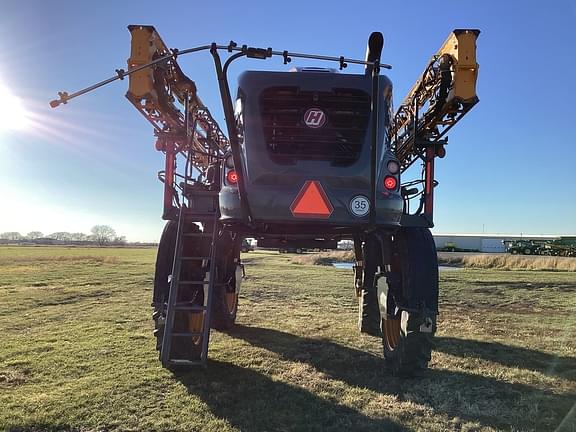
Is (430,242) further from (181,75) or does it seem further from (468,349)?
(181,75)

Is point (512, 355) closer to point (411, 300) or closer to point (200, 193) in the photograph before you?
point (411, 300)

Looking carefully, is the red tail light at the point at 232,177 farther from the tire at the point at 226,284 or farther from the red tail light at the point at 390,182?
the tire at the point at 226,284

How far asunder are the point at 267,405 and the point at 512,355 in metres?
3.76

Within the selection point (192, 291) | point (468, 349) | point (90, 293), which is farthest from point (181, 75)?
point (90, 293)

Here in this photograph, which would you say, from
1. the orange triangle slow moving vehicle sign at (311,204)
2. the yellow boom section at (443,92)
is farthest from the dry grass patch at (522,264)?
the orange triangle slow moving vehicle sign at (311,204)

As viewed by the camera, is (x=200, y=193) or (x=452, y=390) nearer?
(x=452, y=390)

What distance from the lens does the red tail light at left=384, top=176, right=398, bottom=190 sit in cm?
445

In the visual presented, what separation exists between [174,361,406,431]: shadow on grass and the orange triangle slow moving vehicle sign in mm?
1733

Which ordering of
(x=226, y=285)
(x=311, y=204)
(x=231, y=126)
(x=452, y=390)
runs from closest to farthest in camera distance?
(x=231, y=126)
(x=311, y=204)
(x=452, y=390)
(x=226, y=285)

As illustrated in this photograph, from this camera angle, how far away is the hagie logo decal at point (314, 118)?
4.49 metres

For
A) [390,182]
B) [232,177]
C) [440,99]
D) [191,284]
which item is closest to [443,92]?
[440,99]

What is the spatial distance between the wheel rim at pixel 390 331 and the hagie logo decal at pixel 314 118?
2594mm

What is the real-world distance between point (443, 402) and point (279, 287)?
10.3 meters

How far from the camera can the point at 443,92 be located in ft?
18.6
